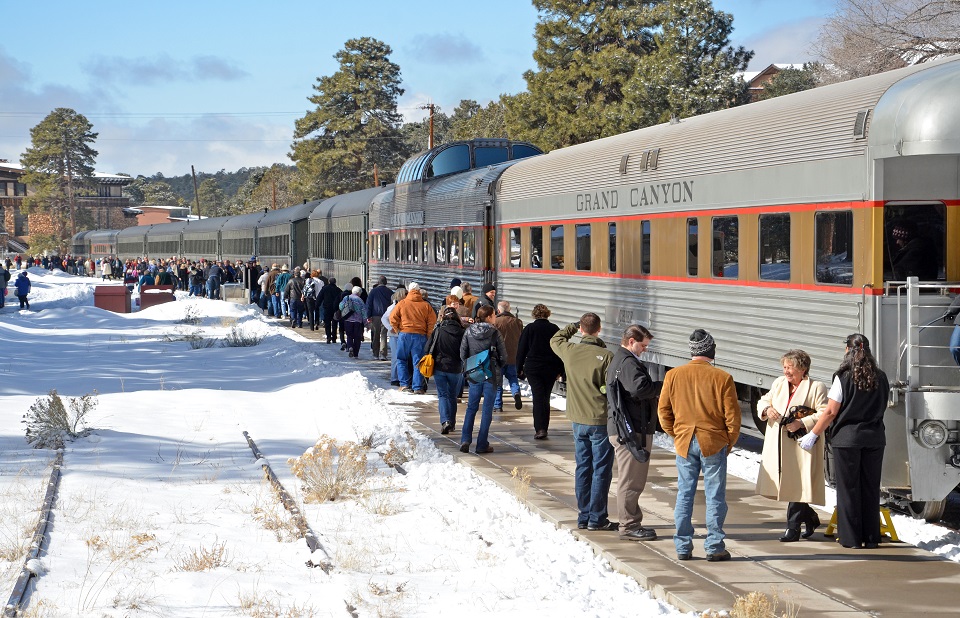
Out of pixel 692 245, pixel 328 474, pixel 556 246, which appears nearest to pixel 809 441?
pixel 328 474

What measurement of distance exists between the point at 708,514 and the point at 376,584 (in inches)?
95.3

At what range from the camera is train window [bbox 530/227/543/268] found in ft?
62.2

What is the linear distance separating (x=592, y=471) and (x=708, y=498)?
146 cm

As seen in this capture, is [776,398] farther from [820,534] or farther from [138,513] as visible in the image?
[138,513]

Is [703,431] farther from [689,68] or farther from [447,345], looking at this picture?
[689,68]

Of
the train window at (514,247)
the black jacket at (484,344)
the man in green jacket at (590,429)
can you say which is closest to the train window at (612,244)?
the black jacket at (484,344)

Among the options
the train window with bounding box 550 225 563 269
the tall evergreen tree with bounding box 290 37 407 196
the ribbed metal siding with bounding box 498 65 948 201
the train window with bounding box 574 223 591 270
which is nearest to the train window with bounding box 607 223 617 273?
the ribbed metal siding with bounding box 498 65 948 201

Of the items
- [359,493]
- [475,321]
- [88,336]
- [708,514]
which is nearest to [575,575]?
[708,514]

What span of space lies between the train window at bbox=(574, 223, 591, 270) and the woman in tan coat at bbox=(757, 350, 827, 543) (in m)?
7.85

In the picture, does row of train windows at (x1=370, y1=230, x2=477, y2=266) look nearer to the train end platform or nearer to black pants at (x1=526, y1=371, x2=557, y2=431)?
black pants at (x1=526, y1=371, x2=557, y2=431)

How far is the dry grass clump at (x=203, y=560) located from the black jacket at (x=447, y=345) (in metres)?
5.64

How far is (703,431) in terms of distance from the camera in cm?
855

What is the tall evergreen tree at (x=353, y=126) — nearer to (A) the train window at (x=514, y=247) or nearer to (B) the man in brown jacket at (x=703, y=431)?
(A) the train window at (x=514, y=247)

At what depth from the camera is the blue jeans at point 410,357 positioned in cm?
1867
